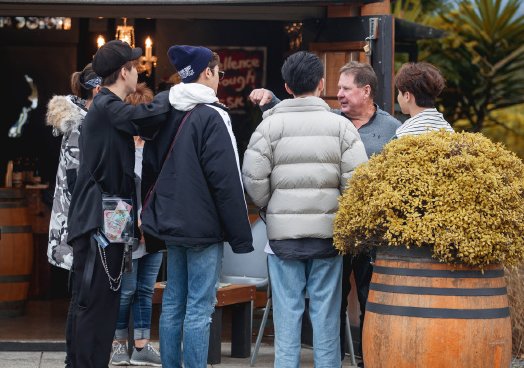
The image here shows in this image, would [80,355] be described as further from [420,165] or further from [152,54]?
[152,54]

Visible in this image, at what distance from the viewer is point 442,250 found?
10.2 feet

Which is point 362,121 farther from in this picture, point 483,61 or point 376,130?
point 483,61

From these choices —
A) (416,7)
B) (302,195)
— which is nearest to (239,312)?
(302,195)

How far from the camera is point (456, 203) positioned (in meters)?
3.18

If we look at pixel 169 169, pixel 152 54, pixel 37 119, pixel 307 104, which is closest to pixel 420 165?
pixel 307 104

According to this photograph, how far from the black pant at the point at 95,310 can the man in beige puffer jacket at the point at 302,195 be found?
0.80 m

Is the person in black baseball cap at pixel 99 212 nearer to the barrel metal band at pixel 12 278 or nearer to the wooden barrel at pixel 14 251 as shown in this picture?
the wooden barrel at pixel 14 251

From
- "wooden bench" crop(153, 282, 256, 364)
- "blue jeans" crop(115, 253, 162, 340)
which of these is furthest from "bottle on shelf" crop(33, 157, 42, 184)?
"blue jeans" crop(115, 253, 162, 340)

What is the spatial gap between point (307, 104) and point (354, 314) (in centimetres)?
208

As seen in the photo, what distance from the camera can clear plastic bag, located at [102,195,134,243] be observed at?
378 cm

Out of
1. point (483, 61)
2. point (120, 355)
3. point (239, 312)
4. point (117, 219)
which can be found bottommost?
point (120, 355)

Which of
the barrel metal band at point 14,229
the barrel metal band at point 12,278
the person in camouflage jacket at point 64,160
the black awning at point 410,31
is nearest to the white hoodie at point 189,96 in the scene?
the person in camouflage jacket at point 64,160

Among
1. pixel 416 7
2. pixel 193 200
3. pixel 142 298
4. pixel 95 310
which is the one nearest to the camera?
pixel 193 200

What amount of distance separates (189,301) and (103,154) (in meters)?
0.85
